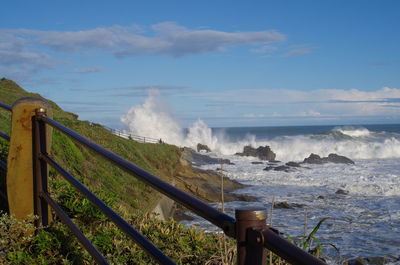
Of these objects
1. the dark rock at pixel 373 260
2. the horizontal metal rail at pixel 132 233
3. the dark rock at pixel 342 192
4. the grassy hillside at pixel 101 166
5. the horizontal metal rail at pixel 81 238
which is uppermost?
the horizontal metal rail at pixel 132 233

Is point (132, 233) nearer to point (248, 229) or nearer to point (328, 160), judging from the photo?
point (248, 229)

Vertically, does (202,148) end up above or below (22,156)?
below

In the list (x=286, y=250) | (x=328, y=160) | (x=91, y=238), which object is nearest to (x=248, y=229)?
(x=286, y=250)

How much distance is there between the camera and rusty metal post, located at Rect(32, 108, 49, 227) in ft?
11.0

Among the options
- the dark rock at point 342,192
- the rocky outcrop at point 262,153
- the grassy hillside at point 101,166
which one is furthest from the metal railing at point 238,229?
the rocky outcrop at point 262,153

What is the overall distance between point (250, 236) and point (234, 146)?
181ft

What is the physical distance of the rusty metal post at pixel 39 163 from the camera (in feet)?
11.0

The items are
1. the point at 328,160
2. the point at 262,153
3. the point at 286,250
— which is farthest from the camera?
the point at 262,153

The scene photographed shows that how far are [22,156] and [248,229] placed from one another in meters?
2.62

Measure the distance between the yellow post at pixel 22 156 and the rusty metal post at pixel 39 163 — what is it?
0.10 ft

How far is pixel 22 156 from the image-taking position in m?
3.40

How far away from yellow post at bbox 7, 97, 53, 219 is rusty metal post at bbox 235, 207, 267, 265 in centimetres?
252

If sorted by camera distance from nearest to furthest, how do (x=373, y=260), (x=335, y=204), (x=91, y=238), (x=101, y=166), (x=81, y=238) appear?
(x=81, y=238), (x=91, y=238), (x=373, y=260), (x=101, y=166), (x=335, y=204)

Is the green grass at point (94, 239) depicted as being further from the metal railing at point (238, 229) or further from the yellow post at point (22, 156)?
the metal railing at point (238, 229)
